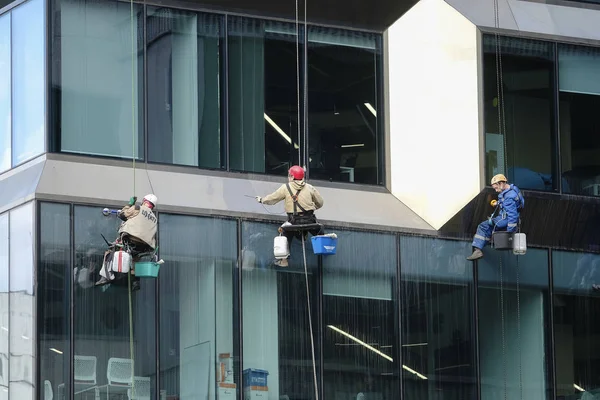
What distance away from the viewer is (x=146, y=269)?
2875 cm

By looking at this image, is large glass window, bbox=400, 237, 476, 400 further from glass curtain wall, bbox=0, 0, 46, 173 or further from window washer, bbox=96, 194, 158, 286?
glass curtain wall, bbox=0, 0, 46, 173

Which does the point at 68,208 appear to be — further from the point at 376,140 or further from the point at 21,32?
the point at 376,140

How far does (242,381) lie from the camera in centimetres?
3008

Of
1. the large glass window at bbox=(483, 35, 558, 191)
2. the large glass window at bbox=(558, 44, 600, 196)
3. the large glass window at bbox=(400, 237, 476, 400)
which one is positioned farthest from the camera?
the large glass window at bbox=(558, 44, 600, 196)

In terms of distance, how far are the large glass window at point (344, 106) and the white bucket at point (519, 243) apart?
3.00 m

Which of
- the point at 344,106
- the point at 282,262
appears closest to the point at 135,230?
the point at 282,262

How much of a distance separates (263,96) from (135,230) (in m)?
4.46

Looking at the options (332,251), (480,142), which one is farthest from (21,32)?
(480,142)

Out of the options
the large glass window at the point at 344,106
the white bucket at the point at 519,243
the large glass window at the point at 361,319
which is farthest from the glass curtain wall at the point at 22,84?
the white bucket at the point at 519,243

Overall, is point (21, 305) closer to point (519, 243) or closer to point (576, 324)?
point (519, 243)

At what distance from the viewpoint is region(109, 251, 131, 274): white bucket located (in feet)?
92.7

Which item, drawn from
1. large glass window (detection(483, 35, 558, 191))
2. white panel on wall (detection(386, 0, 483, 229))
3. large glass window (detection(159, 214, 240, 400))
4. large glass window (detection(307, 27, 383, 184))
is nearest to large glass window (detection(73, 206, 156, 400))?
large glass window (detection(159, 214, 240, 400))

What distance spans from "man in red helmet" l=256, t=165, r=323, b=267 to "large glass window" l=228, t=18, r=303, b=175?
1521 millimetres

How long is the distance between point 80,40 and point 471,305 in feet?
28.4
